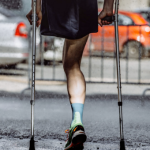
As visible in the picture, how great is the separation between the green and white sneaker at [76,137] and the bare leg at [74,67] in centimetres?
27

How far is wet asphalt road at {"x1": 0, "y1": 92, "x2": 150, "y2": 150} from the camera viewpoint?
3.52m

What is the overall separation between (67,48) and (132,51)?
10.3 meters

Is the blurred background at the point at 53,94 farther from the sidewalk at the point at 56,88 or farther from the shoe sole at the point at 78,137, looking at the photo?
the shoe sole at the point at 78,137

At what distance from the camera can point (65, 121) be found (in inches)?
179

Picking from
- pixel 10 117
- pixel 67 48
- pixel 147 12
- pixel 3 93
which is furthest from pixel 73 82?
pixel 147 12

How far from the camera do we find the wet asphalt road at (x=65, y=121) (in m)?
3.52

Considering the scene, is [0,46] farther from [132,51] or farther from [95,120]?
[132,51]

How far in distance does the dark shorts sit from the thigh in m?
0.08

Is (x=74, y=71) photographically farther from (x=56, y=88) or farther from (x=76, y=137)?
(x=56, y=88)

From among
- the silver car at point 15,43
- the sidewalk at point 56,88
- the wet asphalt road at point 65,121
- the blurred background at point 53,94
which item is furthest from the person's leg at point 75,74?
the silver car at point 15,43

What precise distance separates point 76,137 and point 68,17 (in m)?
0.97

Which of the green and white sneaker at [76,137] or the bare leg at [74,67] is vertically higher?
the bare leg at [74,67]

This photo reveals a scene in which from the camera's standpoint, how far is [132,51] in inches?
526

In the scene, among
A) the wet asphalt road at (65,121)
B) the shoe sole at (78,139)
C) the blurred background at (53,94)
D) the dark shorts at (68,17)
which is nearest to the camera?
the shoe sole at (78,139)
